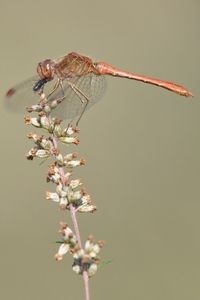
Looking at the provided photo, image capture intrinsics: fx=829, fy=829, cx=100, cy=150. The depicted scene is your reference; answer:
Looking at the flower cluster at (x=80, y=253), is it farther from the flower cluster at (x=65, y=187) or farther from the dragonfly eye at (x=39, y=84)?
the dragonfly eye at (x=39, y=84)

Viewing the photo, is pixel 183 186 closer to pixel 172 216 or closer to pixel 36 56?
pixel 172 216

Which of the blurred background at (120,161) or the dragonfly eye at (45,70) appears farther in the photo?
the blurred background at (120,161)

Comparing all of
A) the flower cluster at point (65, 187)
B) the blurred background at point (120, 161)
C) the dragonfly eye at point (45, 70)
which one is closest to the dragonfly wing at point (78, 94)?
the dragonfly eye at point (45, 70)

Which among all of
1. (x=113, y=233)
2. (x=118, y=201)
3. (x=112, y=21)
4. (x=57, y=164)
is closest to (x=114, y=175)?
Answer: (x=118, y=201)

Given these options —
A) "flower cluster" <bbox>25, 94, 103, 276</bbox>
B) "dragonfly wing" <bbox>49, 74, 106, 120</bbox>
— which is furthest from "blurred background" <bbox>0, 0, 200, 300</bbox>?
"flower cluster" <bbox>25, 94, 103, 276</bbox>

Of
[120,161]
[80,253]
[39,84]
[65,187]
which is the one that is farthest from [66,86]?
[120,161]

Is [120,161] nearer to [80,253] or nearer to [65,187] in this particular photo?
[65,187]

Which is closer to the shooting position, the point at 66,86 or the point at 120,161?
the point at 66,86
